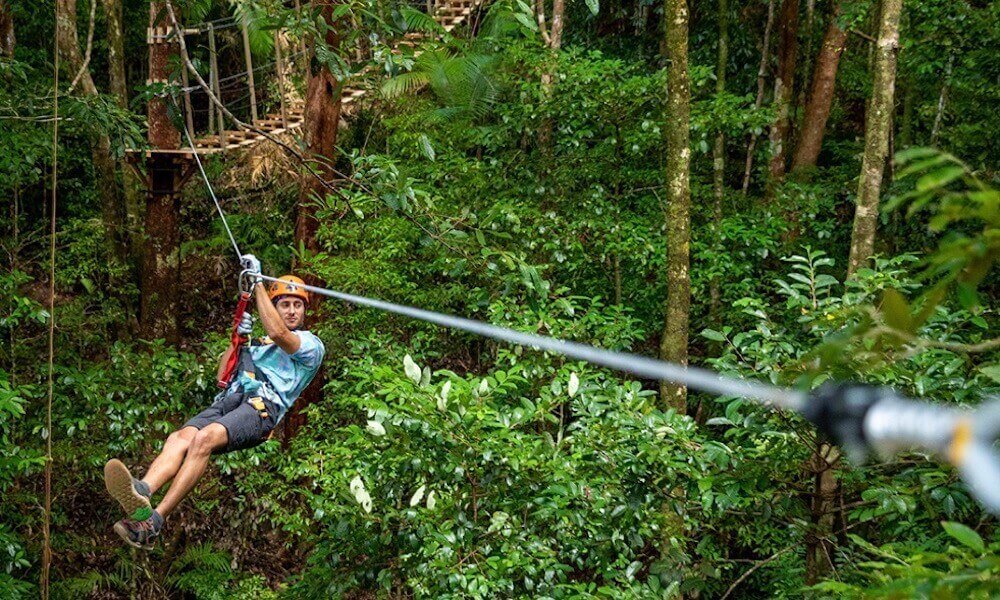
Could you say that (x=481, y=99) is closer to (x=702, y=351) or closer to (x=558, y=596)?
(x=702, y=351)

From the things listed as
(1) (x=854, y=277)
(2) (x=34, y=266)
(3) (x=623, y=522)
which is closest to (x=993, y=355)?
(1) (x=854, y=277)

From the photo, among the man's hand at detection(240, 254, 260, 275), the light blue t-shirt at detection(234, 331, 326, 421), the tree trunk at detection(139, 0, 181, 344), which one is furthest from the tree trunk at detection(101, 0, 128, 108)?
the man's hand at detection(240, 254, 260, 275)

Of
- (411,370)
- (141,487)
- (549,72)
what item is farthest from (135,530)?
(549,72)

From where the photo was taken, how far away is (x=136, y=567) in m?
7.66

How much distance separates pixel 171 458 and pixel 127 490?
0.38 metres

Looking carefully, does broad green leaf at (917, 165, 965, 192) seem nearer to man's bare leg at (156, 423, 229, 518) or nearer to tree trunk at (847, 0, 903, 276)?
man's bare leg at (156, 423, 229, 518)

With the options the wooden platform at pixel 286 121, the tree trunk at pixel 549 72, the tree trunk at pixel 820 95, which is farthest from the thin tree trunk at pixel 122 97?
the tree trunk at pixel 820 95

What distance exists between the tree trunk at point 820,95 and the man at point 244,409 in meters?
5.72

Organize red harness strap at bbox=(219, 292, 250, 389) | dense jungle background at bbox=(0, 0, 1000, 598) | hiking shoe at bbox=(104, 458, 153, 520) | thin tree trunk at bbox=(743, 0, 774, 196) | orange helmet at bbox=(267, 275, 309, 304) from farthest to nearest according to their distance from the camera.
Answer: thin tree trunk at bbox=(743, 0, 774, 196)
orange helmet at bbox=(267, 275, 309, 304)
red harness strap at bbox=(219, 292, 250, 389)
dense jungle background at bbox=(0, 0, 1000, 598)
hiking shoe at bbox=(104, 458, 153, 520)

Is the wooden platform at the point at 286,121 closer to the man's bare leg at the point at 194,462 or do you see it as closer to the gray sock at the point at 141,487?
the man's bare leg at the point at 194,462

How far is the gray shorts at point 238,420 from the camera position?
13.8 feet

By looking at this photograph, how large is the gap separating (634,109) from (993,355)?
3188 millimetres

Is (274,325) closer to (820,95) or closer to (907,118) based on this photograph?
(820,95)

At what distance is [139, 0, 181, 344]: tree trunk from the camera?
7902 mm
